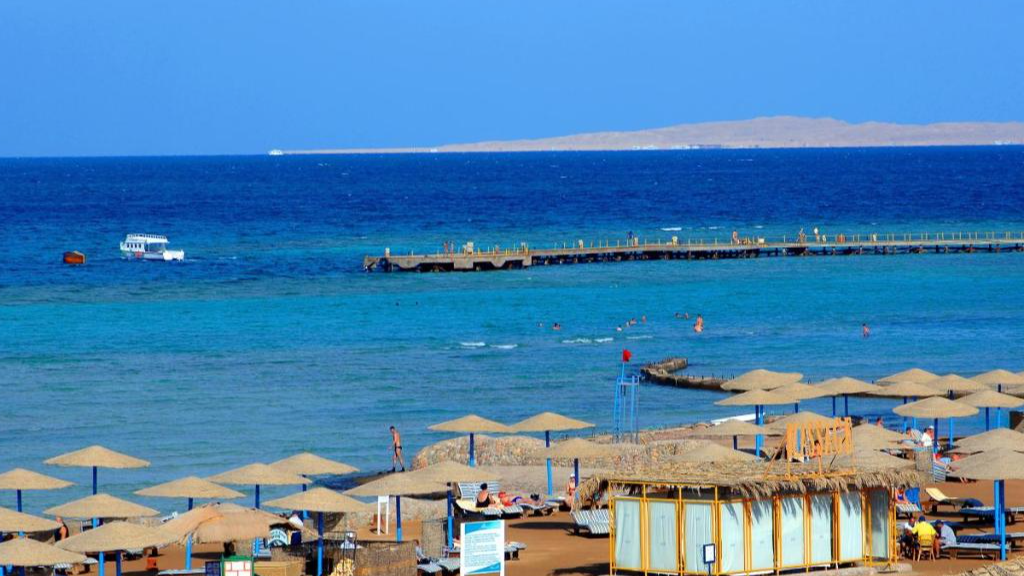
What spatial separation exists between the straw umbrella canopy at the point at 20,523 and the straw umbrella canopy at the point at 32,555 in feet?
6.58

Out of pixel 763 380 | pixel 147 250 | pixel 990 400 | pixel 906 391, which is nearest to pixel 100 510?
pixel 763 380

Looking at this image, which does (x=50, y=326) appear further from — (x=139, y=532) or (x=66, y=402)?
(x=139, y=532)

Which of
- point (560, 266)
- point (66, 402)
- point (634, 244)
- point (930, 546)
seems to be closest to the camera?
point (930, 546)

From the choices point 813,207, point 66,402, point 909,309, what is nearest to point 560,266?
point 909,309

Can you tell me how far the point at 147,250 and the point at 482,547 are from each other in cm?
8588

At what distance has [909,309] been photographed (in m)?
66.4

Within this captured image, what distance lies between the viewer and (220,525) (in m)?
22.8

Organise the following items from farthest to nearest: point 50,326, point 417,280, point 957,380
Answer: point 417,280 < point 50,326 < point 957,380

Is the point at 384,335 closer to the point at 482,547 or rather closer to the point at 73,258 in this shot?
the point at 482,547

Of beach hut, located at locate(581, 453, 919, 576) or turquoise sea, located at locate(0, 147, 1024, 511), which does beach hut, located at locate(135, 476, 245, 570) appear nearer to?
beach hut, located at locate(581, 453, 919, 576)

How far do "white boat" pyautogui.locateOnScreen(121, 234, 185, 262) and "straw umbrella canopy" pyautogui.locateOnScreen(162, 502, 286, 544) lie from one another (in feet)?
249

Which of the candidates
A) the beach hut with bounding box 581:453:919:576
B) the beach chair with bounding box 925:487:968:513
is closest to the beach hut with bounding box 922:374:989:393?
the beach chair with bounding box 925:487:968:513

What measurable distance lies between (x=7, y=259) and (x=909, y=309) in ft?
189

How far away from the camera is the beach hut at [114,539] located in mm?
20922
